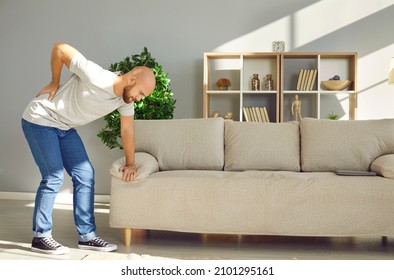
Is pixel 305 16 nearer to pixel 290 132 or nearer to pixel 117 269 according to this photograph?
pixel 290 132

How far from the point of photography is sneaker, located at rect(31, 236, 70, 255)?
3.38 m

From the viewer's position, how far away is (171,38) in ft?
20.0

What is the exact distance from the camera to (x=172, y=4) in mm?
6090

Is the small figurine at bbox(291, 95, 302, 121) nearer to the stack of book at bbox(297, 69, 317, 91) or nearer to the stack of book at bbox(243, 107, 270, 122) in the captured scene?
the stack of book at bbox(297, 69, 317, 91)

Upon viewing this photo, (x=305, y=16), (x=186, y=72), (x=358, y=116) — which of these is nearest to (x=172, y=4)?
(x=186, y=72)

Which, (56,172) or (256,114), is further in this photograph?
(256,114)

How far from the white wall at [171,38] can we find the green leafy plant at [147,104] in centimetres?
39

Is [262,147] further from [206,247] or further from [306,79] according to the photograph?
[306,79]

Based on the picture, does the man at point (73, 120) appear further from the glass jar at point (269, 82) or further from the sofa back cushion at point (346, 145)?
the glass jar at point (269, 82)

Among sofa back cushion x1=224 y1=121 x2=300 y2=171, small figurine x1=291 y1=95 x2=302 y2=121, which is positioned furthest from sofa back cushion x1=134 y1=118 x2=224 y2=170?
small figurine x1=291 y1=95 x2=302 y2=121

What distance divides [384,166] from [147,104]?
2.61 m

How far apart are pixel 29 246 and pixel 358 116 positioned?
3651 mm

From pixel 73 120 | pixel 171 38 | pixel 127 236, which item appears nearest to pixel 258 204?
pixel 127 236

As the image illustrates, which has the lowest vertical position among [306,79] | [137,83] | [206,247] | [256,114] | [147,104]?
[206,247]
